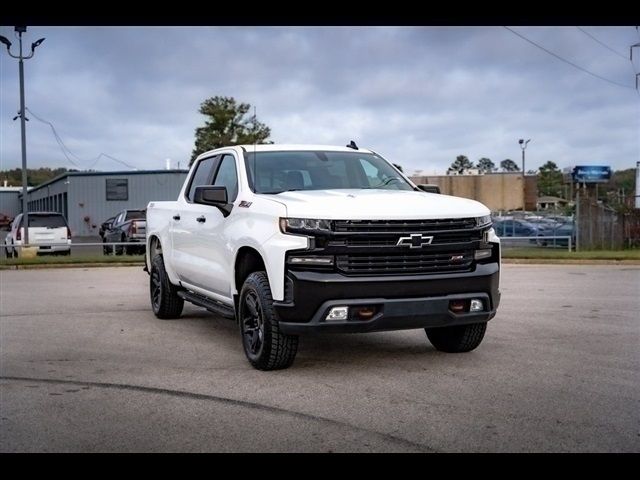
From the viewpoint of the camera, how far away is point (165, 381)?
20.7 ft

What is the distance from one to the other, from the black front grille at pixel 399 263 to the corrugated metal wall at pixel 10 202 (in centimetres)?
5490

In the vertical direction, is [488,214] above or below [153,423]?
above

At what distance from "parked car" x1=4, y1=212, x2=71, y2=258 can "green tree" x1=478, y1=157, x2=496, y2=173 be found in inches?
953

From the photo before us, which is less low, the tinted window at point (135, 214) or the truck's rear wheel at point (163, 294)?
the tinted window at point (135, 214)

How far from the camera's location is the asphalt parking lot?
4.73m

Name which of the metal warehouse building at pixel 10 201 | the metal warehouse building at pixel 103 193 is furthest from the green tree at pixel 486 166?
the metal warehouse building at pixel 10 201

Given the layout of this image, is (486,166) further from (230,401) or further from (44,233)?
(230,401)

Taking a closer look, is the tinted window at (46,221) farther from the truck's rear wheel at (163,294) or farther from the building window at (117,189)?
the building window at (117,189)

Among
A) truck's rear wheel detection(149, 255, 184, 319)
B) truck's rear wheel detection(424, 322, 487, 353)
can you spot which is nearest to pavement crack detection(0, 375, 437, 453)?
truck's rear wheel detection(424, 322, 487, 353)

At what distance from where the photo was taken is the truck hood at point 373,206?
6160mm
